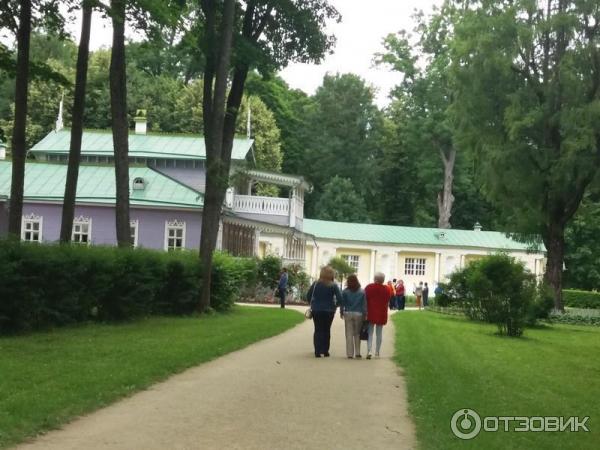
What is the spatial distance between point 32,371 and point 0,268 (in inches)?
182

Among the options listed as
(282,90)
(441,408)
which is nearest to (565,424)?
(441,408)

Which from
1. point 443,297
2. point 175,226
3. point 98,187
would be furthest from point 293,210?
point 98,187

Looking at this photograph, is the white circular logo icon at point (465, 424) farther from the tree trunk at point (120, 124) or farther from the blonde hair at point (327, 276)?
the tree trunk at point (120, 124)

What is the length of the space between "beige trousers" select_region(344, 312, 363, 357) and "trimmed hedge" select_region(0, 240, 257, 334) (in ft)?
19.9

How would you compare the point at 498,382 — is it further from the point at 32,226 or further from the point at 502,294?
the point at 32,226

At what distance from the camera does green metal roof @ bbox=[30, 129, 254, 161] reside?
4034cm

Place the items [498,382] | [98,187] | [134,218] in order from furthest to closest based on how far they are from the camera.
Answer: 1. [98,187]
2. [134,218]
3. [498,382]

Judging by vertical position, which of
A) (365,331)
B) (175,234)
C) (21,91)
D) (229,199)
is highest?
(21,91)

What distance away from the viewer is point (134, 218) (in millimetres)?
36688

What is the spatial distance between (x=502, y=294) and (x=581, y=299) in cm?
2847

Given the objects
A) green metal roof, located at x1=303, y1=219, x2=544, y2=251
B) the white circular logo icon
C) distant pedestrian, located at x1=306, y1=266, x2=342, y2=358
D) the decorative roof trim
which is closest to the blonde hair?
distant pedestrian, located at x1=306, y1=266, x2=342, y2=358

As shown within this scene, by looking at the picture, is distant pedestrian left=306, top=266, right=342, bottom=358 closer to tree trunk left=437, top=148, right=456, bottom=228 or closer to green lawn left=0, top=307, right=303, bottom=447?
green lawn left=0, top=307, right=303, bottom=447

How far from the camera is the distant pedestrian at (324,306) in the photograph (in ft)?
49.2

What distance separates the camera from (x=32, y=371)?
35.0 ft
